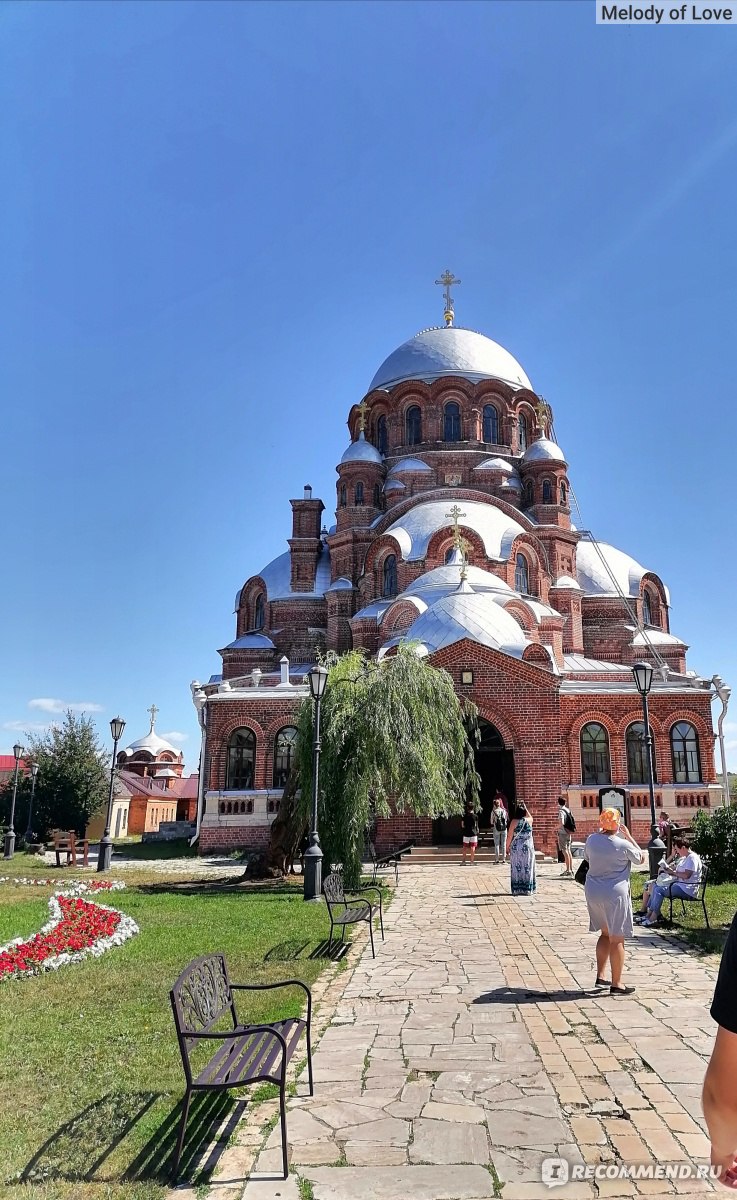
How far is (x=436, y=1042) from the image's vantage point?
5543 millimetres

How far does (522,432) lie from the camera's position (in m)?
36.2

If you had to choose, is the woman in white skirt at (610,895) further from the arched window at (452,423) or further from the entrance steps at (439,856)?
the arched window at (452,423)

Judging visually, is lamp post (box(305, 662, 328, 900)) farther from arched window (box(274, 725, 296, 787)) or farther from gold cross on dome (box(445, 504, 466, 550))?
gold cross on dome (box(445, 504, 466, 550))

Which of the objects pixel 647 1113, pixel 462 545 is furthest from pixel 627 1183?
pixel 462 545

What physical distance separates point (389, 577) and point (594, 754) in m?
9.77

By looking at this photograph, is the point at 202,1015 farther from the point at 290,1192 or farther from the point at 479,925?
the point at 479,925

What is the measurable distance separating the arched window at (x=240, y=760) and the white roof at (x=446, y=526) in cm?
853

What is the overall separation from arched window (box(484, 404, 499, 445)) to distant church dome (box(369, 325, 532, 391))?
1.35m

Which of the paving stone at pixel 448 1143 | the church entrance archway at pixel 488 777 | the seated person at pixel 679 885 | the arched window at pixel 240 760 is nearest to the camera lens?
the paving stone at pixel 448 1143

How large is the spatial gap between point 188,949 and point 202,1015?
4467 mm

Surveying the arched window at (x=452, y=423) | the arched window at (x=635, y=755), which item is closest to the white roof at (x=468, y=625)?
the arched window at (x=635, y=755)

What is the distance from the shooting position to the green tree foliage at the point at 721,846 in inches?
517

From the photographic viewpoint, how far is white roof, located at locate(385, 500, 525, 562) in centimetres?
2795

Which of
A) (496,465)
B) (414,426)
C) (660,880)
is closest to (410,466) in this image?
(414,426)
